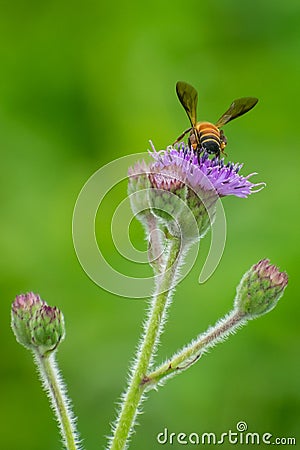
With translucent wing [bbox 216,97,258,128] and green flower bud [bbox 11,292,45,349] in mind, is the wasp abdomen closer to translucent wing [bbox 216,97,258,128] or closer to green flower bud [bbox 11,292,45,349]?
translucent wing [bbox 216,97,258,128]

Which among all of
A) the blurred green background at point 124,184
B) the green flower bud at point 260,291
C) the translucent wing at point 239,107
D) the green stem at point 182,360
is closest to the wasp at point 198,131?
the translucent wing at point 239,107

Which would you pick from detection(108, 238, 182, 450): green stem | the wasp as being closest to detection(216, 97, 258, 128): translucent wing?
the wasp

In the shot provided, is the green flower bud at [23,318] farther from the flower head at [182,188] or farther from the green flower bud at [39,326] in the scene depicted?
the flower head at [182,188]

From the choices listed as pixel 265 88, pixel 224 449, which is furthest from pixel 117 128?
pixel 224 449

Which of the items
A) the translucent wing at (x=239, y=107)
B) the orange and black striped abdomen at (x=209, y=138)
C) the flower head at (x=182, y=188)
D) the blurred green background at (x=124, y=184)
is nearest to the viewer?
the flower head at (x=182, y=188)

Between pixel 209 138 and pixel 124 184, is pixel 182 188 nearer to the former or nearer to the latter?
pixel 209 138

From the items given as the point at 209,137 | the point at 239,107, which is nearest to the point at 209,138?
the point at 209,137

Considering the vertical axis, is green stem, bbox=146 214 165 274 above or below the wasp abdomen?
below
